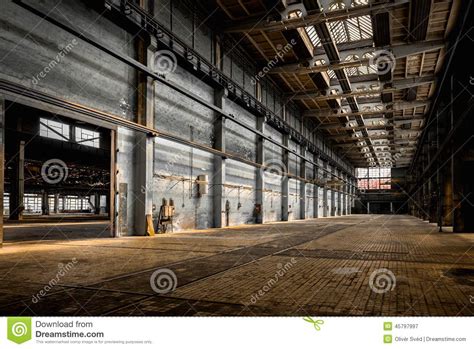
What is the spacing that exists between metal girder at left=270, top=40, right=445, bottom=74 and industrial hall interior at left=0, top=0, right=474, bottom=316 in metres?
0.07

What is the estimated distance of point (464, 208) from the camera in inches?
554

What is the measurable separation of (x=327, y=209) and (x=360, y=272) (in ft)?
123

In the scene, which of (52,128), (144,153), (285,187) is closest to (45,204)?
(52,128)

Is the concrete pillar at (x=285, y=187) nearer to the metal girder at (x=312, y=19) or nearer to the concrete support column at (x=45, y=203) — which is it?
the metal girder at (x=312, y=19)

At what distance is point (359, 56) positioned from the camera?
58.2ft

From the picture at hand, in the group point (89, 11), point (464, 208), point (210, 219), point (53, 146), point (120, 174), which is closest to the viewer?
point (89, 11)

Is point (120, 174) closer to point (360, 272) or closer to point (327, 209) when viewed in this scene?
point (360, 272)

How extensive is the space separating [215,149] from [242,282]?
12780 mm

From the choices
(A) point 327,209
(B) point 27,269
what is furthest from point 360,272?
(A) point 327,209

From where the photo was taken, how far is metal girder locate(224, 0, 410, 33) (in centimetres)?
1362
